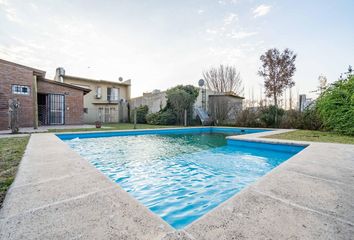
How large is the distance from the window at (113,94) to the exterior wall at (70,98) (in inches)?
235

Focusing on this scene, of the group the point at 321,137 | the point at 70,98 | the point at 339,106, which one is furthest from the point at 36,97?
the point at 339,106

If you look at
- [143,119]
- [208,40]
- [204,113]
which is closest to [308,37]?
[208,40]

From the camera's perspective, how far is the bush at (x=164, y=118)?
14.7m

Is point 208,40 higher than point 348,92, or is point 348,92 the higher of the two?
point 208,40

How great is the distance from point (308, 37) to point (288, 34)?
3.09 ft

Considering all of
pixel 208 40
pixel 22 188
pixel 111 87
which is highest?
pixel 208 40

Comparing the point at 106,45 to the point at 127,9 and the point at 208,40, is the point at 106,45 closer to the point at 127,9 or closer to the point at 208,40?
the point at 127,9

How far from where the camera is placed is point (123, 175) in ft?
11.8

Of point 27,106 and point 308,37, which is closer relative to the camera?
point 308,37

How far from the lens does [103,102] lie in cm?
1872

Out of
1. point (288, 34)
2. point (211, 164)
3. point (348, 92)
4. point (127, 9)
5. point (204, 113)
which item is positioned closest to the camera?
point (211, 164)

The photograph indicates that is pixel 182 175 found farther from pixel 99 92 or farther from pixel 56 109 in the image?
pixel 99 92

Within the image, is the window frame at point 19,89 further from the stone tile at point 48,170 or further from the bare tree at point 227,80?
the bare tree at point 227,80

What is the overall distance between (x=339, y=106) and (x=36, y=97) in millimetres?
15674
